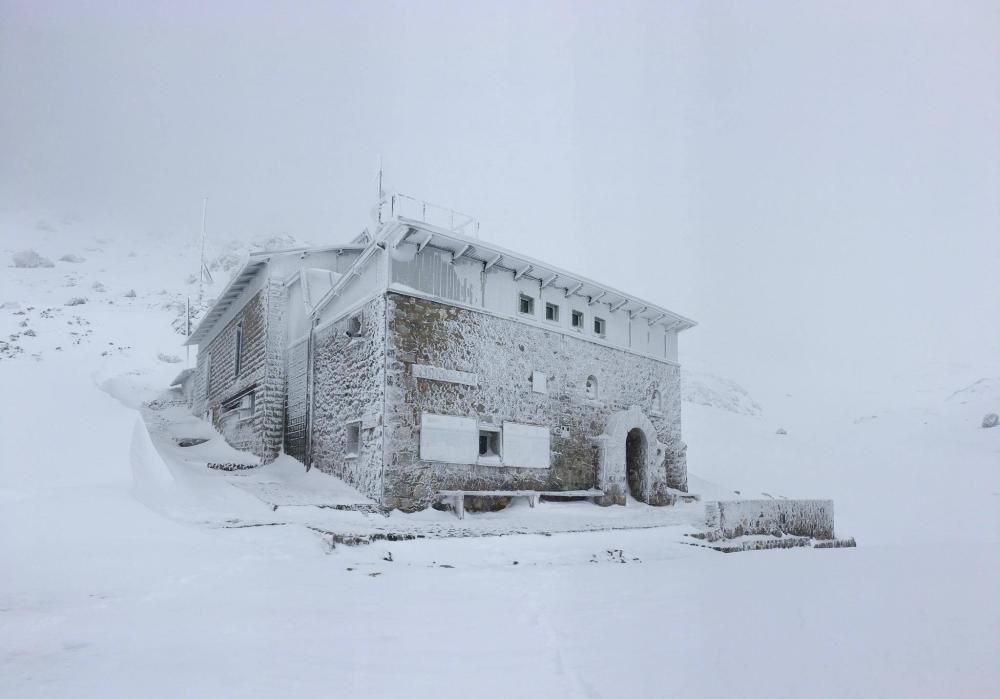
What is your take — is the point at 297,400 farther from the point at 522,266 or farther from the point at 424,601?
the point at 424,601

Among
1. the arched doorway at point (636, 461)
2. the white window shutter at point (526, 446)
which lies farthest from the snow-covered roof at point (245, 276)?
the arched doorway at point (636, 461)

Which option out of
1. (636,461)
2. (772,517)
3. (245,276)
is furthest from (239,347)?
(772,517)

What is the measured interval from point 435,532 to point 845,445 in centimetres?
2052

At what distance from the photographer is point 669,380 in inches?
888

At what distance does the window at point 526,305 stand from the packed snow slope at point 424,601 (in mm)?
6918

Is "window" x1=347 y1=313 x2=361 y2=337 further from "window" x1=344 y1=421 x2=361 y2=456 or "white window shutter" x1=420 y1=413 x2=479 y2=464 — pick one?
"white window shutter" x1=420 y1=413 x2=479 y2=464

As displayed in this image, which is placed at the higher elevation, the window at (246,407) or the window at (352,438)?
the window at (246,407)

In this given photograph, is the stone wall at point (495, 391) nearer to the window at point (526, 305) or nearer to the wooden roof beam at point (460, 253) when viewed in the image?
the window at point (526, 305)

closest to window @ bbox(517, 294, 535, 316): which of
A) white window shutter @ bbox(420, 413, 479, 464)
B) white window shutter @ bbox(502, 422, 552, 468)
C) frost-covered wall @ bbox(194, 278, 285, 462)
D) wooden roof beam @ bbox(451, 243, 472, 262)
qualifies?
wooden roof beam @ bbox(451, 243, 472, 262)

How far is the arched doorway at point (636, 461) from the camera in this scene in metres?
19.3

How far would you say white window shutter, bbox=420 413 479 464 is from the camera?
45.3 feet

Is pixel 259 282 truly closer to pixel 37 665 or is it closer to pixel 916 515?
pixel 37 665

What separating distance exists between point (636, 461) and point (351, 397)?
950cm

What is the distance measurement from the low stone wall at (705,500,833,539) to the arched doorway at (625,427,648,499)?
18.8ft
